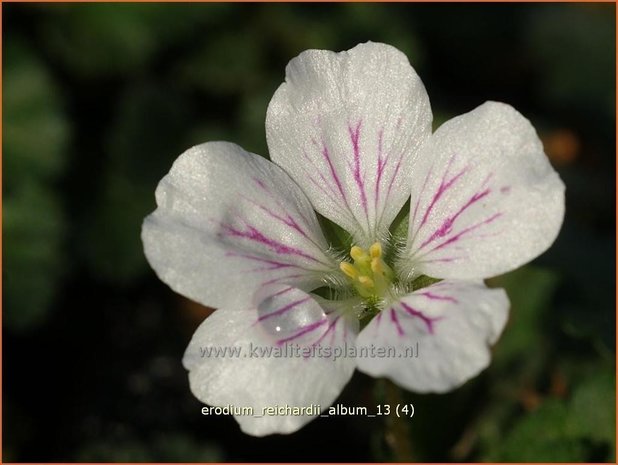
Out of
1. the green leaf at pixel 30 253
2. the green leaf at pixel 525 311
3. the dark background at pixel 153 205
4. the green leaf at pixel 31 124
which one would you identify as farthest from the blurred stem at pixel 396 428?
the green leaf at pixel 31 124

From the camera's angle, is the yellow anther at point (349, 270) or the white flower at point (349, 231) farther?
the yellow anther at point (349, 270)

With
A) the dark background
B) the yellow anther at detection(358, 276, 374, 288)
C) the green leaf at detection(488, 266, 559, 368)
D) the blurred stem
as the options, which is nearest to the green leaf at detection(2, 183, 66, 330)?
the dark background

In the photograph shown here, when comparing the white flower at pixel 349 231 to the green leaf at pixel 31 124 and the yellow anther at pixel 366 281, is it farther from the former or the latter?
the green leaf at pixel 31 124

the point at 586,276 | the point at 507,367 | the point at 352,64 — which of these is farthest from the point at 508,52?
the point at 352,64

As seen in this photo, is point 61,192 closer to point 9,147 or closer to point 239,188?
point 9,147

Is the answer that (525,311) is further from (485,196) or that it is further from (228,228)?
(228,228)

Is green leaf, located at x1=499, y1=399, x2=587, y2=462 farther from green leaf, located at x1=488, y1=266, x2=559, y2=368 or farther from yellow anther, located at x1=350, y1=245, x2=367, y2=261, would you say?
yellow anther, located at x1=350, y1=245, x2=367, y2=261
